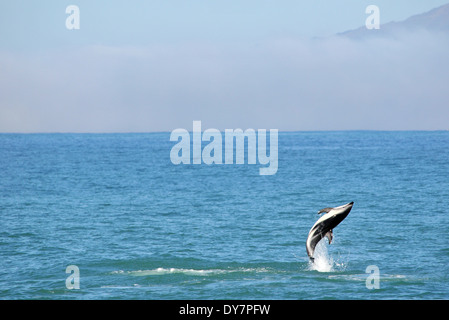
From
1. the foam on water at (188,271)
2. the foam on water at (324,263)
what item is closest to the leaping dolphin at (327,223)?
the foam on water at (324,263)

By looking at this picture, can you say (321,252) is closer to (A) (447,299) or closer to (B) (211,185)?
(A) (447,299)

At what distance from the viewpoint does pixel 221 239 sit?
66312mm

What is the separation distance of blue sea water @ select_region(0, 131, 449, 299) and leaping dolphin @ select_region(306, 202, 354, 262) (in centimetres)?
529

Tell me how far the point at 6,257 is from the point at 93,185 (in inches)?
2773

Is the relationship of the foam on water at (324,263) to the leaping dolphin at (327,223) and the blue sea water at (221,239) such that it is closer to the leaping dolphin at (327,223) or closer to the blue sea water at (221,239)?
the blue sea water at (221,239)

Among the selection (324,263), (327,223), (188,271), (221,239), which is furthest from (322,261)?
(327,223)

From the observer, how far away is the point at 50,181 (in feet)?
446

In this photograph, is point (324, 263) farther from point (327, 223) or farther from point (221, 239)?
point (221, 239)

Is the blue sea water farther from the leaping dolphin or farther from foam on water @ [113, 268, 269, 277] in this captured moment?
the leaping dolphin

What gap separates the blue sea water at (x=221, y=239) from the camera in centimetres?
4656

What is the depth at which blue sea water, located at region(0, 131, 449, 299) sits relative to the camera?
4656 cm

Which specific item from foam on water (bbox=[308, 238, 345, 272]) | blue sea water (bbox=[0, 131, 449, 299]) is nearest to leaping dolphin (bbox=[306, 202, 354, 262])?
blue sea water (bbox=[0, 131, 449, 299])

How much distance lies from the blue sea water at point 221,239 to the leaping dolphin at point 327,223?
529 cm
